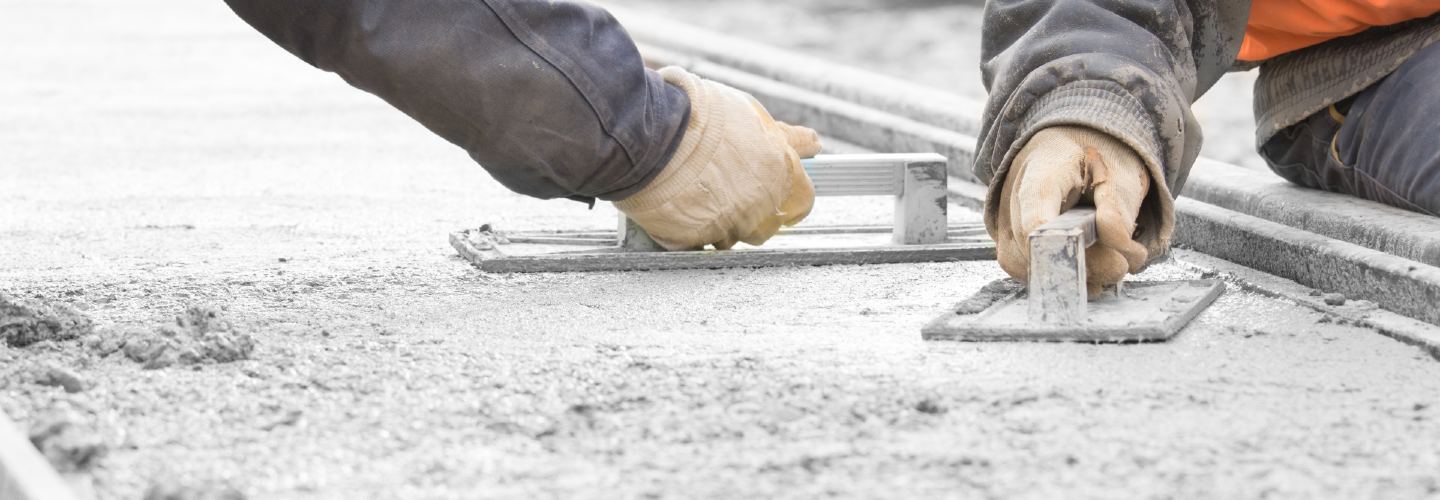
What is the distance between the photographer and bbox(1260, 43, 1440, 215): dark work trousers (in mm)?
2320

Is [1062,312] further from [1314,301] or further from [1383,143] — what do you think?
[1383,143]

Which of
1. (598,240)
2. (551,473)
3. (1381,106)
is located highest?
(1381,106)

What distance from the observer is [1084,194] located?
2064 millimetres

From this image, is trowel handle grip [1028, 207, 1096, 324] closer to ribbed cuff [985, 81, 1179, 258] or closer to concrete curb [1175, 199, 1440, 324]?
ribbed cuff [985, 81, 1179, 258]

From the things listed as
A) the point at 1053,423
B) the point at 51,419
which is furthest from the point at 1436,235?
the point at 51,419

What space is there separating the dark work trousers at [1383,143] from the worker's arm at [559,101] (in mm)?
831

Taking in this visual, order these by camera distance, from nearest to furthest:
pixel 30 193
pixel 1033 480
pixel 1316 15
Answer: pixel 1033 480 → pixel 1316 15 → pixel 30 193

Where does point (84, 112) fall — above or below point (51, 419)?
above

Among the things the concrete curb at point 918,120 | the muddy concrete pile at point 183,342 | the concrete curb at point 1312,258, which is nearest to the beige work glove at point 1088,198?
the concrete curb at point 1312,258

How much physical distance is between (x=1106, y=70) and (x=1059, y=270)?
374mm

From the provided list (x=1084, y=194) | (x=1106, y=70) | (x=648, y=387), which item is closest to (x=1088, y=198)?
(x=1084, y=194)

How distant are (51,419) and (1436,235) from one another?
165cm

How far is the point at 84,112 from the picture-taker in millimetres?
4297

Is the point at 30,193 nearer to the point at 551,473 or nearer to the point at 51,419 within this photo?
the point at 51,419
